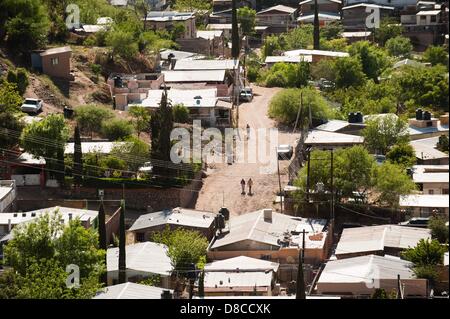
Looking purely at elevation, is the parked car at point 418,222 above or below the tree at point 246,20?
below

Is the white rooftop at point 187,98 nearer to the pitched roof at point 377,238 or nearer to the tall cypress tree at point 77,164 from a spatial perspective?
the tall cypress tree at point 77,164

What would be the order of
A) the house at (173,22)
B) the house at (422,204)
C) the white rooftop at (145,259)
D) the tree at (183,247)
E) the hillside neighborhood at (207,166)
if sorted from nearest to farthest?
1. the hillside neighborhood at (207,166)
2. the white rooftop at (145,259)
3. the tree at (183,247)
4. the house at (422,204)
5. the house at (173,22)

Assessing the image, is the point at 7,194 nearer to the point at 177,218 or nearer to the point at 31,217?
Answer: the point at 31,217

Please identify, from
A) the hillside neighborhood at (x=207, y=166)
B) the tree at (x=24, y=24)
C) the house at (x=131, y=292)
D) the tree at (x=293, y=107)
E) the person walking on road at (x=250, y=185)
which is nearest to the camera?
the house at (x=131, y=292)

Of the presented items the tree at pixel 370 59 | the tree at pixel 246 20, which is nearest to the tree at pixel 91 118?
the tree at pixel 370 59

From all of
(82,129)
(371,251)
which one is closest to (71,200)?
(82,129)

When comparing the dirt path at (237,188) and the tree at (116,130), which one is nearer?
the dirt path at (237,188)

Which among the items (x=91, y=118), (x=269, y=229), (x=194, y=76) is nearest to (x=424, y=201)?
(x=269, y=229)
